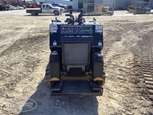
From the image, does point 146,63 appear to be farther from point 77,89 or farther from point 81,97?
point 77,89

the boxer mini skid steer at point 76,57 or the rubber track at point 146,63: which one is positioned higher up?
the boxer mini skid steer at point 76,57

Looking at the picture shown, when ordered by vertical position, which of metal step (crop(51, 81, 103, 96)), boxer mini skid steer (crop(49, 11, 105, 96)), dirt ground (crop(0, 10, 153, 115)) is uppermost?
boxer mini skid steer (crop(49, 11, 105, 96))

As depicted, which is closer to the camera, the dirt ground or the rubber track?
the dirt ground

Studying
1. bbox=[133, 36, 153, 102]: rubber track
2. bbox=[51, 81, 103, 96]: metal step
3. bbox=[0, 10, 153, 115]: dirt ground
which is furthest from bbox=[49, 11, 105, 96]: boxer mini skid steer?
bbox=[133, 36, 153, 102]: rubber track

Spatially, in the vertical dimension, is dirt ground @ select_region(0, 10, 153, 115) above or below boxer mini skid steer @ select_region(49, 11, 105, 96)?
below

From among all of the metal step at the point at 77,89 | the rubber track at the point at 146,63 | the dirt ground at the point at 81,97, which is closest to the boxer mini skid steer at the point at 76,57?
the metal step at the point at 77,89

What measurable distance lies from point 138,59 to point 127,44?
9.93 ft

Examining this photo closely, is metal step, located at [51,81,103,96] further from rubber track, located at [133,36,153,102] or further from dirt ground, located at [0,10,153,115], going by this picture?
rubber track, located at [133,36,153,102]

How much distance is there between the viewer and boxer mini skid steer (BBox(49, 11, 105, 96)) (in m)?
5.00

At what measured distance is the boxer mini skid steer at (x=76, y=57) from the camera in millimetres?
5004

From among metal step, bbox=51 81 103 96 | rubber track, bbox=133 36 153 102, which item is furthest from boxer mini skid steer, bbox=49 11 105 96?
rubber track, bbox=133 36 153 102

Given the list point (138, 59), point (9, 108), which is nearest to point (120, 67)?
point (138, 59)

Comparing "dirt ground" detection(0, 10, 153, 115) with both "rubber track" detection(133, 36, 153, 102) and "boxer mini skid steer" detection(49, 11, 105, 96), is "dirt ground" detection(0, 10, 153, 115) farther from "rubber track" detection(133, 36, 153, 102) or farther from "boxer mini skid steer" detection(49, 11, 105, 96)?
"boxer mini skid steer" detection(49, 11, 105, 96)

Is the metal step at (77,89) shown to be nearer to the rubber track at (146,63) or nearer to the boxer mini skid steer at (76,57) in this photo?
the boxer mini skid steer at (76,57)
